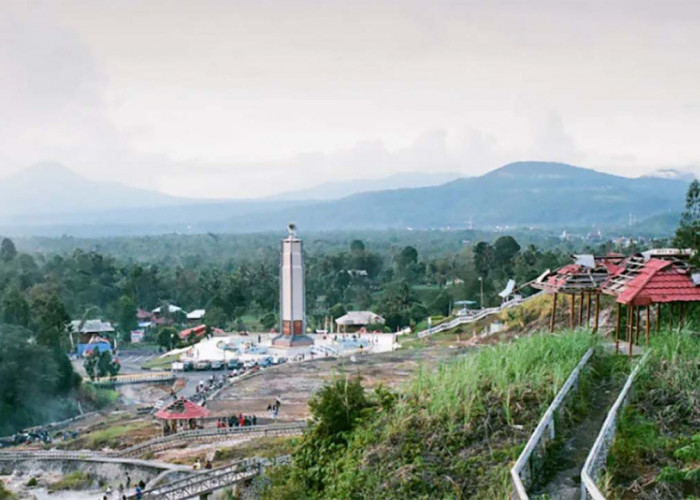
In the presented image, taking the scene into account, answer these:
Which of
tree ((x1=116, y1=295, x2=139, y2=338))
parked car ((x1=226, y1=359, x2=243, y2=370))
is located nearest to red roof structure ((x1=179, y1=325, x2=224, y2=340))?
tree ((x1=116, y1=295, x2=139, y2=338))

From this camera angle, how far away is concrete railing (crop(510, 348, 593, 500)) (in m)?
8.82

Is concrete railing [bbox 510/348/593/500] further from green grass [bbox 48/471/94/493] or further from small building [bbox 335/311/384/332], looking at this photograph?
small building [bbox 335/311/384/332]

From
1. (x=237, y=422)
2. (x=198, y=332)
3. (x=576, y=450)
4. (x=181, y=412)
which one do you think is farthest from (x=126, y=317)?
(x=576, y=450)

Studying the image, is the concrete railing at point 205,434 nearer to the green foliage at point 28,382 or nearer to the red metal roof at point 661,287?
the red metal roof at point 661,287

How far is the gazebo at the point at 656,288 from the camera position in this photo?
1542cm

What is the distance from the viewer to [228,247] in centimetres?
14550

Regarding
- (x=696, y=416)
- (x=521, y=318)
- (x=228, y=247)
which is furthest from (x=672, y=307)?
(x=228, y=247)

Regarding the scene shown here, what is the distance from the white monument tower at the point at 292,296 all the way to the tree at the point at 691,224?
21900mm

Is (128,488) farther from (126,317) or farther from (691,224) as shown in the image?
(126,317)

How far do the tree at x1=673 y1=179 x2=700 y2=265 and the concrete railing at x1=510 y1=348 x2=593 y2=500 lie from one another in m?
6.71

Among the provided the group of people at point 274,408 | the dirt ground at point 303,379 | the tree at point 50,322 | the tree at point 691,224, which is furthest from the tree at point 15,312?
the tree at point 691,224

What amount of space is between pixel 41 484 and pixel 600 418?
12.8 meters

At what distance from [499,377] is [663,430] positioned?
2.59m

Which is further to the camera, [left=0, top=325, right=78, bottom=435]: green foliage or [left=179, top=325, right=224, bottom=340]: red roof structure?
[left=179, top=325, right=224, bottom=340]: red roof structure
